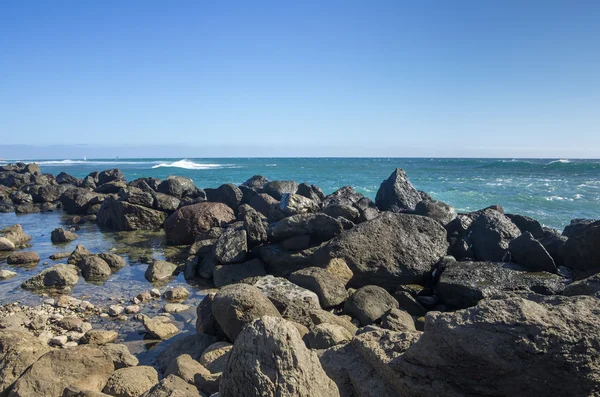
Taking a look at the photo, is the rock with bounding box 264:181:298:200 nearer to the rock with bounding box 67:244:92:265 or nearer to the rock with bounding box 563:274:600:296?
the rock with bounding box 67:244:92:265

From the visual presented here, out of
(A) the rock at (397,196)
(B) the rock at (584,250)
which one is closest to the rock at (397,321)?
(B) the rock at (584,250)

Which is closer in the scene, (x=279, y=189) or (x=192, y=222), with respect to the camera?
(x=192, y=222)

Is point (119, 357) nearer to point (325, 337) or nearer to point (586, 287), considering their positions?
point (325, 337)

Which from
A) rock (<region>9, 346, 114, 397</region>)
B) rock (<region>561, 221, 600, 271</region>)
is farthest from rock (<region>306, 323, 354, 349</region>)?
rock (<region>561, 221, 600, 271</region>)

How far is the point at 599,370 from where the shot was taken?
289 centimetres

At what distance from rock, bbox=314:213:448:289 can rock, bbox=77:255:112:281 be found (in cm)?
477

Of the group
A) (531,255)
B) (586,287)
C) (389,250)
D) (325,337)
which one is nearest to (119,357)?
(325,337)

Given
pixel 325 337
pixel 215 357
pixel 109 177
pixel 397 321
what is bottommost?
pixel 215 357

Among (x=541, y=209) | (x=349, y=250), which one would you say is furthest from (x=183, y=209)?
(x=541, y=209)

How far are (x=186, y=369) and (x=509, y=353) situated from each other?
9.99 ft

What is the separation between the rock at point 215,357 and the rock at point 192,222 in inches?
314

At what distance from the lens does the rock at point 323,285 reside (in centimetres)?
689

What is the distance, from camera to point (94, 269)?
941 cm

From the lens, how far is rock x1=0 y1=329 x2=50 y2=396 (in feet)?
14.0
